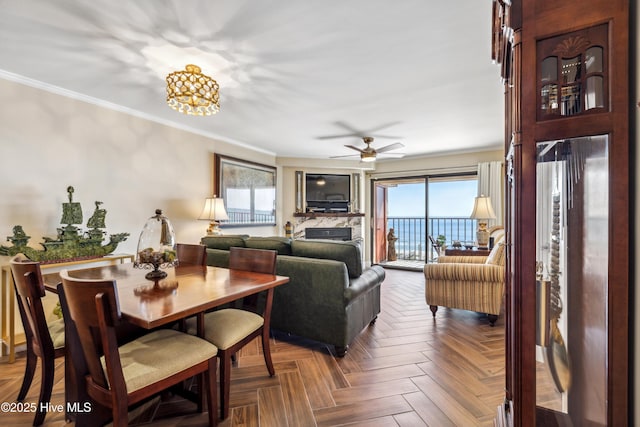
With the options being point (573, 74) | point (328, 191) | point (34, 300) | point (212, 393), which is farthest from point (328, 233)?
point (573, 74)

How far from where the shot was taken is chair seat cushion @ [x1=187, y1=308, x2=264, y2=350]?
1.67 m

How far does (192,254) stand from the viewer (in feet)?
8.13

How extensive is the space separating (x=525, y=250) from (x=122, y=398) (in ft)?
5.32

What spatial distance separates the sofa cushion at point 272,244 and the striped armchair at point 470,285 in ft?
5.33

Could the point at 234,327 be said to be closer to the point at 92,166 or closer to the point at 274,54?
the point at 274,54

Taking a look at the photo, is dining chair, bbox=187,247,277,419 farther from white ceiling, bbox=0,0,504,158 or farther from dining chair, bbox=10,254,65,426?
white ceiling, bbox=0,0,504,158

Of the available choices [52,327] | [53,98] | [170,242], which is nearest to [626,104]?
[170,242]

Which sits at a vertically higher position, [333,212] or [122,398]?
[333,212]

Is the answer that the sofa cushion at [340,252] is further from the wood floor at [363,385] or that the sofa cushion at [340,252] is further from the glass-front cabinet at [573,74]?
the glass-front cabinet at [573,74]

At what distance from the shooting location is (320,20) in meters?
1.76

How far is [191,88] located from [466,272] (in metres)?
3.11

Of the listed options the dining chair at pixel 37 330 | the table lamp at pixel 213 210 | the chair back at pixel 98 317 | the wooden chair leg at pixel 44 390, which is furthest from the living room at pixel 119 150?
the chair back at pixel 98 317

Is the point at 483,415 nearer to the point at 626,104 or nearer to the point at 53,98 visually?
the point at 626,104

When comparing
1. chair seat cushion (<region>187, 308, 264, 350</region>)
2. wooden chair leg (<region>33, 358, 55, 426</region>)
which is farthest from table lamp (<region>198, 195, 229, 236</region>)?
wooden chair leg (<region>33, 358, 55, 426</region>)
